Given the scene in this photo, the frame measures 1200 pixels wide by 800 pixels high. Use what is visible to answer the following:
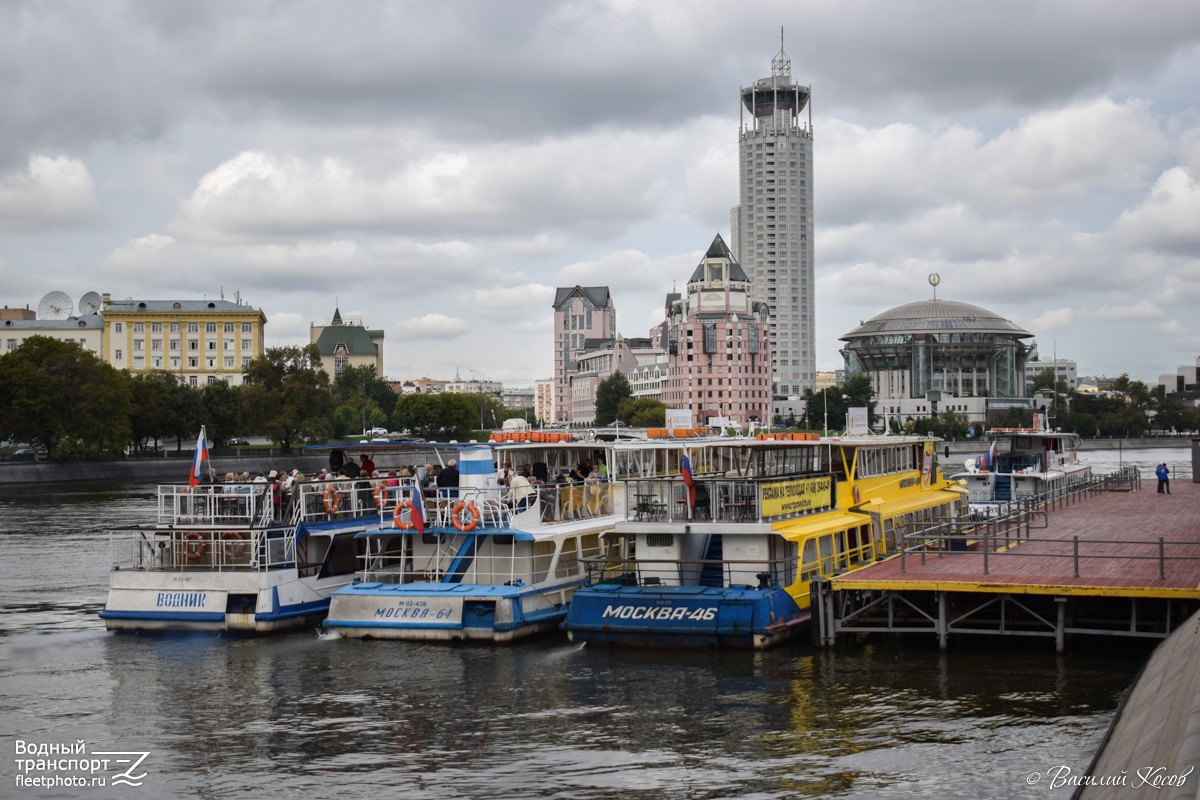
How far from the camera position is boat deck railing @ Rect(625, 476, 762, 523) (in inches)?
1215

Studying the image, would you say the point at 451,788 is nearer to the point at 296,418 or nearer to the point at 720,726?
the point at 720,726

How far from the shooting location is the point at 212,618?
107ft

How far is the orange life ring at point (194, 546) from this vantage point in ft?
110

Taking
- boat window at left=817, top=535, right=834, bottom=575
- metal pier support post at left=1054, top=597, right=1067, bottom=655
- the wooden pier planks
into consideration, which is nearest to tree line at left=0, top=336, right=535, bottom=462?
the wooden pier planks

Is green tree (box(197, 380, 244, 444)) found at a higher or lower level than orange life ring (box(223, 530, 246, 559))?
higher

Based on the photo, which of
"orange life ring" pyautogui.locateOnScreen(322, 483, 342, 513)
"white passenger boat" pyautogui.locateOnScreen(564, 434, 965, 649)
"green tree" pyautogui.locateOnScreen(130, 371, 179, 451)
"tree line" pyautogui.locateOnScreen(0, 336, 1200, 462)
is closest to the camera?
"white passenger boat" pyautogui.locateOnScreen(564, 434, 965, 649)

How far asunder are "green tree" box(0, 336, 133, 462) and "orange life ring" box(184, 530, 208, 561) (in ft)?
298

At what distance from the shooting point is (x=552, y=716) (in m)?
24.3

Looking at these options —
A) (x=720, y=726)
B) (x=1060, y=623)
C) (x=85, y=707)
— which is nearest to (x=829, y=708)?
(x=720, y=726)

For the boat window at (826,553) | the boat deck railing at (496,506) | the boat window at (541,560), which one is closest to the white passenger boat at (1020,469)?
the boat window at (826,553)

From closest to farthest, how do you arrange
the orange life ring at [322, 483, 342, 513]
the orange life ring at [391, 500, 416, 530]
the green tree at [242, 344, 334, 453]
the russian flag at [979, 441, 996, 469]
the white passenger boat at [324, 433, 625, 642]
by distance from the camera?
the white passenger boat at [324, 433, 625, 642]
the orange life ring at [391, 500, 416, 530]
the orange life ring at [322, 483, 342, 513]
the russian flag at [979, 441, 996, 469]
the green tree at [242, 344, 334, 453]

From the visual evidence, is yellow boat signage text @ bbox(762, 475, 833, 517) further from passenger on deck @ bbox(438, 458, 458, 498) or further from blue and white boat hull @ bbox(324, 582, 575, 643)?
passenger on deck @ bbox(438, 458, 458, 498)

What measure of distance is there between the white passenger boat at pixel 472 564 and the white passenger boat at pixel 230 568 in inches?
67.8

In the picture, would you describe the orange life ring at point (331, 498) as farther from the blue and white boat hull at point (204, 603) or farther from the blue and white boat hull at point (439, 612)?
the blue and white boat hull at point (439, 612)
